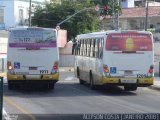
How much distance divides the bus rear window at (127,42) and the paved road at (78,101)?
2068 millimetres

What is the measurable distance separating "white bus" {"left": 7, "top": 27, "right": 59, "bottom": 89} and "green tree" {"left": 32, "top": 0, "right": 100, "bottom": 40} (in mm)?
48807

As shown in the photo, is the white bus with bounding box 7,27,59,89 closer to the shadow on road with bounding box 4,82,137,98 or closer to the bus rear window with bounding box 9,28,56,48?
the bus rear window with bounding box 9,28,56,48

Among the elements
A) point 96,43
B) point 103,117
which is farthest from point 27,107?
point 96,43

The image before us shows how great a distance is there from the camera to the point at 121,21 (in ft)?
324

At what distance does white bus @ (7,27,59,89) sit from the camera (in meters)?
25.2

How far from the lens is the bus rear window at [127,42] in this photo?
24.5 metres

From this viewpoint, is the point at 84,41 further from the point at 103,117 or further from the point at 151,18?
the point at 151,18

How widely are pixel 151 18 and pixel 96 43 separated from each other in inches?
2964

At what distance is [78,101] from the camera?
21016 mm

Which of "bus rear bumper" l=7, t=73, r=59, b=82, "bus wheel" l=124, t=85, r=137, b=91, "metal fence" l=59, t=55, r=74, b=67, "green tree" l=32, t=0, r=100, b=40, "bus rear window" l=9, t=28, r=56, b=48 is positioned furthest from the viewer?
"green tree" l=32, t=0, r=100, b=40

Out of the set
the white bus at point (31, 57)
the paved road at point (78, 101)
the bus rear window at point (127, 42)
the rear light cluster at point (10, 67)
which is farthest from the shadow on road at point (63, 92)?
the bus rear window at point (127, 42)

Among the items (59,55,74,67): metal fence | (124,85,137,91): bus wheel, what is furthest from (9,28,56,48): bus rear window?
(59,55,74,67): metal fence

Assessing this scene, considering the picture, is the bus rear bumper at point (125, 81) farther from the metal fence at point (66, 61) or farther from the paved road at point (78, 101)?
the metal fence at point (66, 61)

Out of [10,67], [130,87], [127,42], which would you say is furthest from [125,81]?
[10,67]
